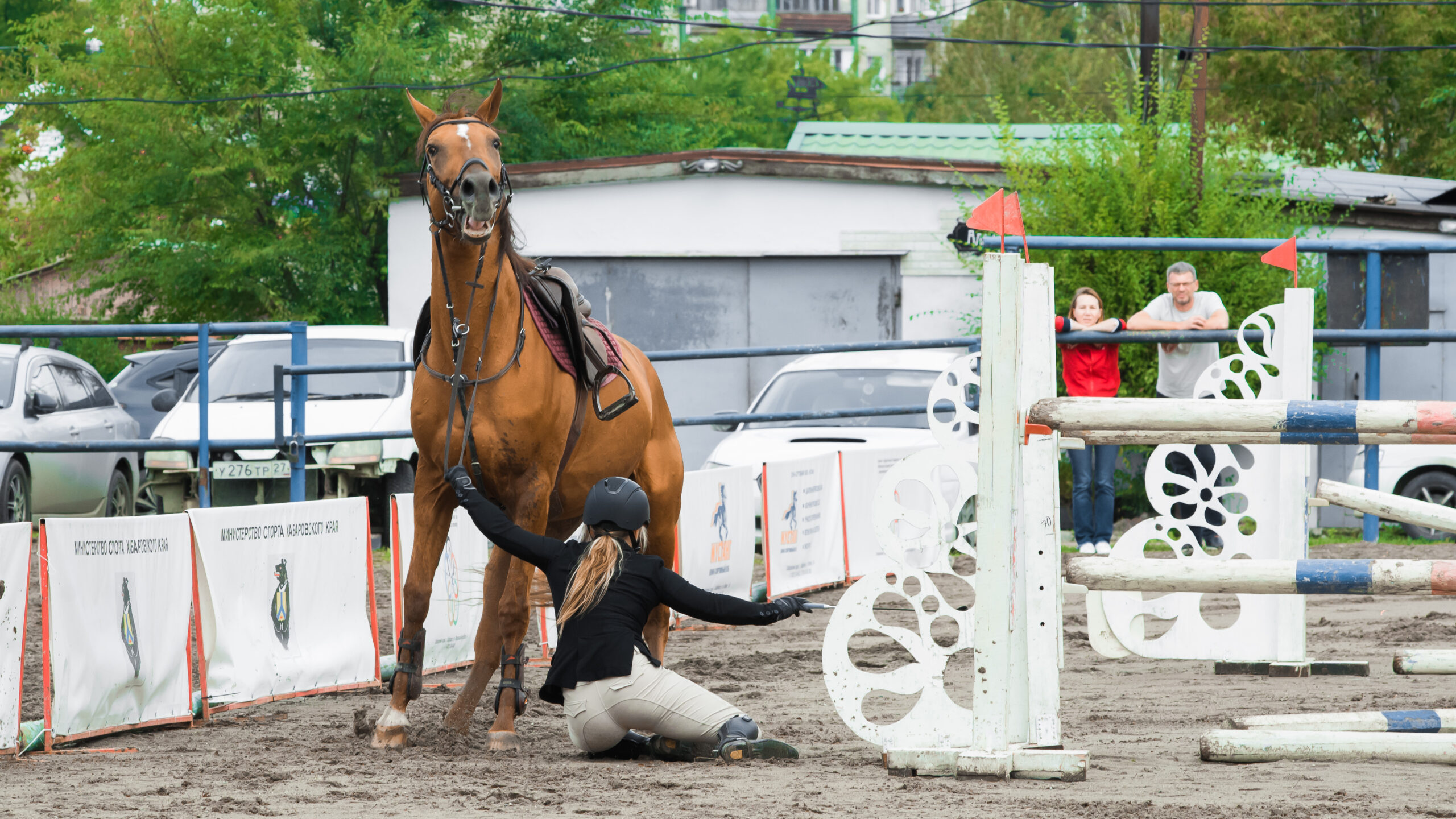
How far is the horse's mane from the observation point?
6.25m

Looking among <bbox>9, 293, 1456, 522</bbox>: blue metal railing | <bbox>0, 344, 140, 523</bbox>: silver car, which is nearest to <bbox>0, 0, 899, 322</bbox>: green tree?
<bbox>0, 344, 140, 523</bbox>: silver car

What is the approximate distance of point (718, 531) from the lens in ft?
35.4

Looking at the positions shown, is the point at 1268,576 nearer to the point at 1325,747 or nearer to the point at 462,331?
the point at 1325,747

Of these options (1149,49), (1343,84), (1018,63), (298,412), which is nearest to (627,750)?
(298,412)

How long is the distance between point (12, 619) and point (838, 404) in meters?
8.49

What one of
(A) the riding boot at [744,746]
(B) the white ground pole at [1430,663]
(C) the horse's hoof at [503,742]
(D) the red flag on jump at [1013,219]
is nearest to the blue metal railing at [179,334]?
(C) the horse's hoof at [503,742]

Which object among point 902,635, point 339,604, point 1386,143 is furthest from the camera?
point 1386,143

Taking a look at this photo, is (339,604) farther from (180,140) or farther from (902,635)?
(180,140)

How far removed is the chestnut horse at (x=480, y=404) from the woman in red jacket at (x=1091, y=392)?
4714 millimetres

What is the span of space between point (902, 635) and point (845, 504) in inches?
254

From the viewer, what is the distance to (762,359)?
19.4 meters

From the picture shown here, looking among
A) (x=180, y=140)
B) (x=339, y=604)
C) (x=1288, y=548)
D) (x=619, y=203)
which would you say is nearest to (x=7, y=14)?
(x=180, y=140)

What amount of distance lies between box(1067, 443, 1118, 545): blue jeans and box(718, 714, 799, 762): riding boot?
6.51m

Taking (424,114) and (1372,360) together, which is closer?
(424,114)
